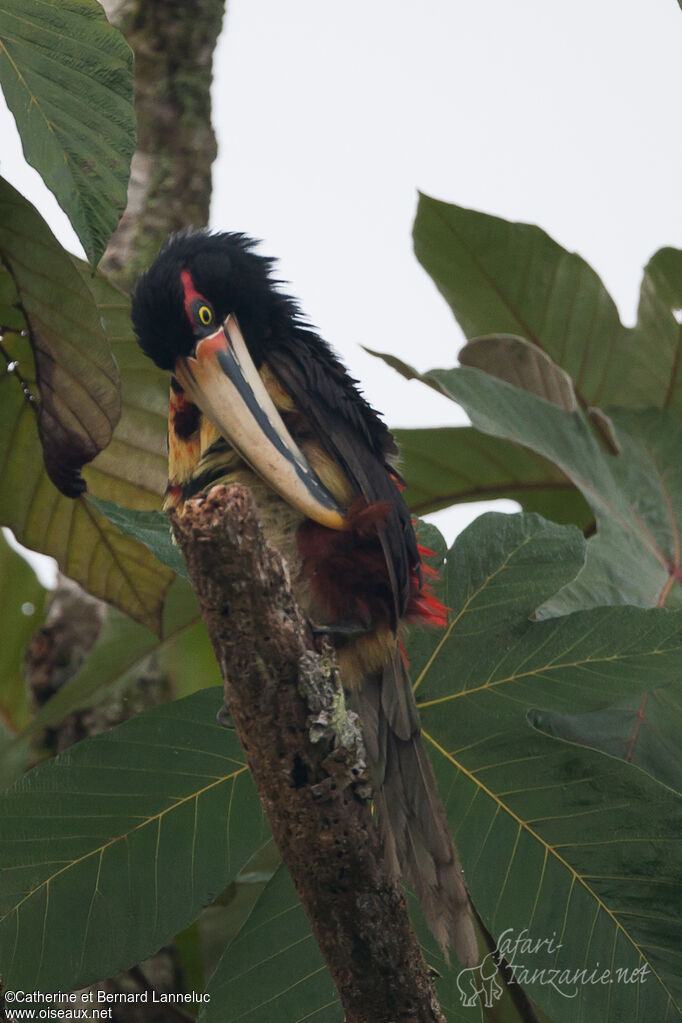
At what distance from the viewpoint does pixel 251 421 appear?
3.65ft

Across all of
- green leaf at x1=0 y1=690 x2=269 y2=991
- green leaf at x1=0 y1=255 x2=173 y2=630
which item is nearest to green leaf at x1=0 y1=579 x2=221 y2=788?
green leaf at x1=0 y1=255 x2=173 y2=630

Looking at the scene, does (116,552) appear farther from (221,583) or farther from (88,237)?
(221,583)

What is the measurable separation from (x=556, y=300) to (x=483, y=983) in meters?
1.31

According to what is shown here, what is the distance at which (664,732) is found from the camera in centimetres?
149

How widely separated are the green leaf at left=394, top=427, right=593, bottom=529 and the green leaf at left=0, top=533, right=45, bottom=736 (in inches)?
38.5

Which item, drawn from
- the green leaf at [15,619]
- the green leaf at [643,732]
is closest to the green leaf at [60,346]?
the green leaf at [643,732]

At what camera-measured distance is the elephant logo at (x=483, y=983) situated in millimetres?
1263

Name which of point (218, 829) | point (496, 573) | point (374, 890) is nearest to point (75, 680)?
point (218, 829)

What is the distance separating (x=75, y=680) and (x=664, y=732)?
0.98 m

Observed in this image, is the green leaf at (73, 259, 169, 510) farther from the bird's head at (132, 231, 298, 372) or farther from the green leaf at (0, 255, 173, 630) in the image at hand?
the bird's head at (132, 231, 298, 372)

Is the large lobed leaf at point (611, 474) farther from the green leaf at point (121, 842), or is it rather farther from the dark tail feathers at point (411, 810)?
the green leaf at point (121, 842)

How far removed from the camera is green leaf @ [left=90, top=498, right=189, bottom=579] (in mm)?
1297

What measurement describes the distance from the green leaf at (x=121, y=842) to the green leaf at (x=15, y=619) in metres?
1.10

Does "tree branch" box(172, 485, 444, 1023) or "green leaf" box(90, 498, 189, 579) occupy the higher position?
"green leaf" box(90, 498, 189, 579)
